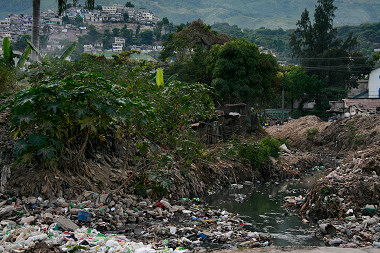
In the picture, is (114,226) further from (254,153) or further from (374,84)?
(374,84)

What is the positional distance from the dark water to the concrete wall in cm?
3004

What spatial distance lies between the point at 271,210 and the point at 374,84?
36.1m

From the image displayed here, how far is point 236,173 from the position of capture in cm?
1405

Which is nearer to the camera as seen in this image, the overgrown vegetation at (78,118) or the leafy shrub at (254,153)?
the overgrown vegetation at (78,118)

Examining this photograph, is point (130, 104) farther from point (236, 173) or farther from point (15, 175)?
point (236, 173)

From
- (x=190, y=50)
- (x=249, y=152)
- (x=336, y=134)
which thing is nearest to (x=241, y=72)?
(x=190, y=50)

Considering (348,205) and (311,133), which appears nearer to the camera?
(348,205)

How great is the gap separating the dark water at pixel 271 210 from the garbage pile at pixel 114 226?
531mm

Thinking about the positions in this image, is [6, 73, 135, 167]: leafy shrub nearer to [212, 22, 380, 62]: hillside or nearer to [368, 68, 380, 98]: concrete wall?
[368, 68, 380, 98]: concrete wall

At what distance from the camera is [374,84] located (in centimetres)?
4159

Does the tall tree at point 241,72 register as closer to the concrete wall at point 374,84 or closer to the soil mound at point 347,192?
the soil mound at point 347,192

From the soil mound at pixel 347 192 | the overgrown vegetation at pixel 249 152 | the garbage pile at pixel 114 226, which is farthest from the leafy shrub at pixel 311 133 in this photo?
the garbage pile at pixel 114 226

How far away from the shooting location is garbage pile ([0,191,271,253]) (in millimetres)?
5793

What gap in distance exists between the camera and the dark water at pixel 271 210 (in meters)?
7.79
